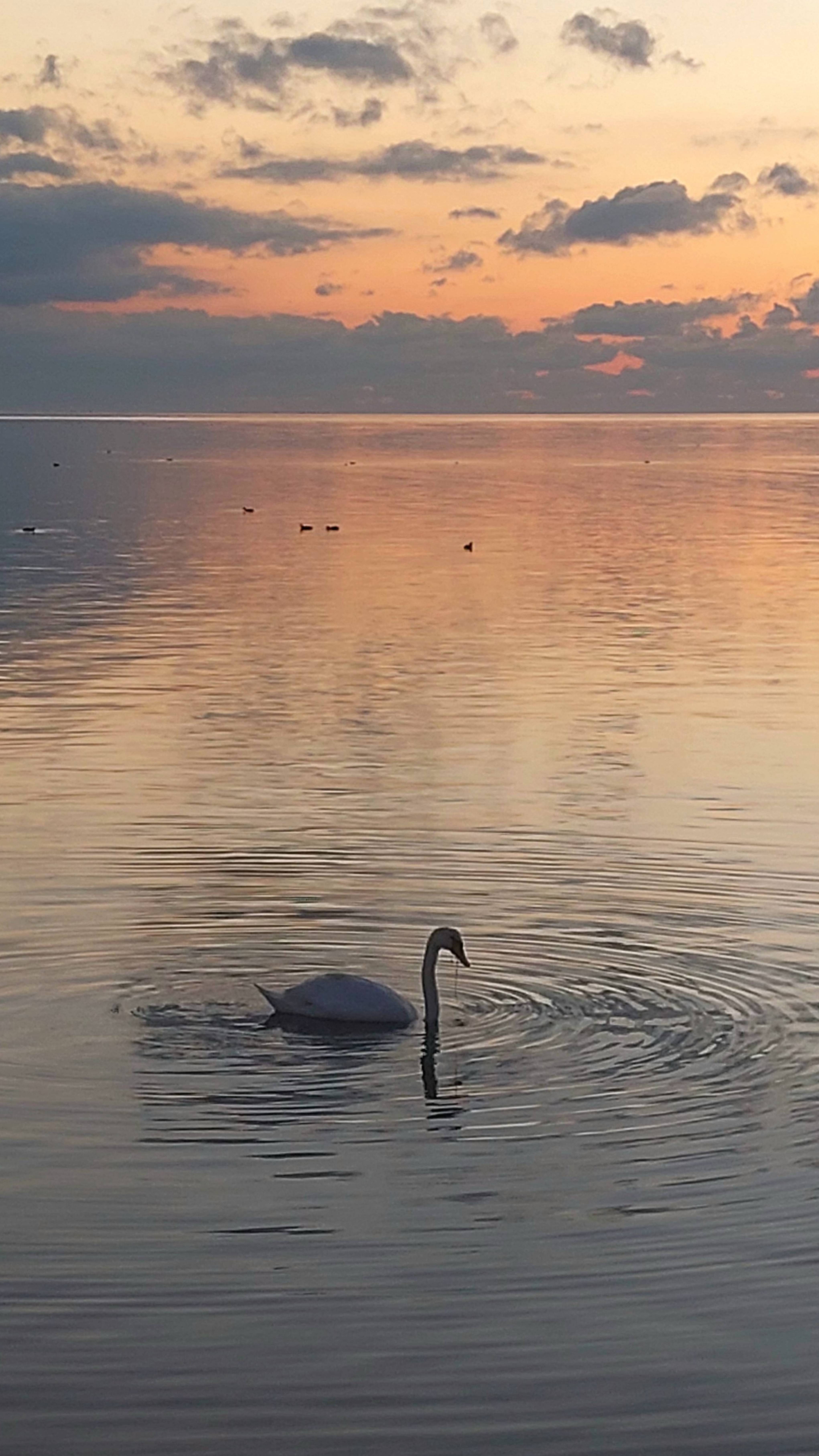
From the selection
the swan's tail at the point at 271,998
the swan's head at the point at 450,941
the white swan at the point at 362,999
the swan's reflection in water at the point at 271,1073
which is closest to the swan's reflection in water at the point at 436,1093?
the swan's reflection in water at the point at 271,1073

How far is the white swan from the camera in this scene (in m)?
16.3

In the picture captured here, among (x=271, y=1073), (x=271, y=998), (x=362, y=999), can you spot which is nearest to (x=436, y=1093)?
(x=271, y=1073)

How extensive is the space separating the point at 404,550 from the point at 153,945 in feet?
166

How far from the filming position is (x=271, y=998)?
16594 mm

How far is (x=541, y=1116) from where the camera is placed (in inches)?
569

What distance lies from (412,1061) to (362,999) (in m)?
0.80

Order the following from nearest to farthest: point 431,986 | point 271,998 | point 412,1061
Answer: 1. point 412,1061
2. point 431,986
3. point 271,998

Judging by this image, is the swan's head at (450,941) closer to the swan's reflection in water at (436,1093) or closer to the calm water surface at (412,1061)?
the calm water surface at (412,1061)

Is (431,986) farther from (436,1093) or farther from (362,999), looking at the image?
(436,1093)

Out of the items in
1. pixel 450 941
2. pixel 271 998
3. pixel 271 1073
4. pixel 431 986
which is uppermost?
pixel 450 941

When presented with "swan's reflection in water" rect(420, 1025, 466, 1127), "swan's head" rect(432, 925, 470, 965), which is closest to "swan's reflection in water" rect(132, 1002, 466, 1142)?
"swan's reflection in water" rect(420, 1025, 466, 1127)

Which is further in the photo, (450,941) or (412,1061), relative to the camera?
(450,941)

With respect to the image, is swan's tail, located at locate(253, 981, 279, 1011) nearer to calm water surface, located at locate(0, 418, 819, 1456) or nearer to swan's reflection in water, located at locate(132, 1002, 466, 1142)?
swan's reflection in water, located at locate(132, 1002, 466, 1142)

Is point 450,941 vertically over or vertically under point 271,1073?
over
